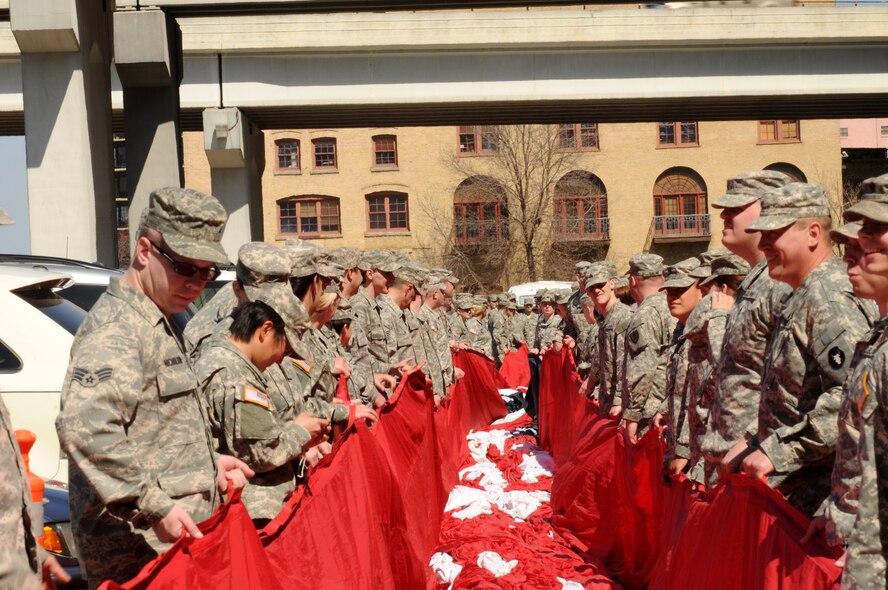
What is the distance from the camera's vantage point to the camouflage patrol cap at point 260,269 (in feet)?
15.9

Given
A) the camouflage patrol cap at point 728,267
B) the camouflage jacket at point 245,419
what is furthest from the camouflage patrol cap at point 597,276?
the camouflage jacket at point 245,419

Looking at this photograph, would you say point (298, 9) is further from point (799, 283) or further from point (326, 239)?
point (326, 239)

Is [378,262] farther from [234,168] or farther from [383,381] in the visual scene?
[234,168]

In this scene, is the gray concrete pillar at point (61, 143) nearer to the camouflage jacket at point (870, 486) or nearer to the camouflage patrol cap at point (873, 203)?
the camouflage patrol cap at point (873, 203)

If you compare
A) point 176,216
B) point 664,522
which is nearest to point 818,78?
point 664,522

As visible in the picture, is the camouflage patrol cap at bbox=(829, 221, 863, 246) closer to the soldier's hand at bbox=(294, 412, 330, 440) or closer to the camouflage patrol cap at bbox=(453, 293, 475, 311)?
the soldier's hand at bbox=(294, 412, 330, 440)

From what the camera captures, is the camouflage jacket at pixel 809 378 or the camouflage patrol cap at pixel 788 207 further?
the camouflage patrol cap at pixel 788 207

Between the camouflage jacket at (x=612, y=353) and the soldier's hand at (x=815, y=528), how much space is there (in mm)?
5619

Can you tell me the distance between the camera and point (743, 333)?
16.4 ft

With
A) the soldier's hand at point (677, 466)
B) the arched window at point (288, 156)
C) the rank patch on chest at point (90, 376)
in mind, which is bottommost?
the soldier's hand at point (677, 466)

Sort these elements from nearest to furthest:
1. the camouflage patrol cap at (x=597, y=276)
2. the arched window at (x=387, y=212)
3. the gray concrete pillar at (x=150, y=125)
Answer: the camouflage patrol cap at (x=597, y=276), the gray concrete pillar at (x=150, y=125), the arched window at (x=387, y=212)

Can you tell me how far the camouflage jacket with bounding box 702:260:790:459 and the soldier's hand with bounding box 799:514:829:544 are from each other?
4.37 ft

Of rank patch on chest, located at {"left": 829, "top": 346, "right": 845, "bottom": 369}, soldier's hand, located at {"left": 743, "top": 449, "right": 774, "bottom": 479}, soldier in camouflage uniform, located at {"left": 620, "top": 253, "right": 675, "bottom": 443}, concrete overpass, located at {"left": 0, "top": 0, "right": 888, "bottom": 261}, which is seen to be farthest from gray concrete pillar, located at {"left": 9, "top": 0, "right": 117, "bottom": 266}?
rank patch on chest, located at {"left": 829, "top": 346, "right": 845, "bottom": 369}

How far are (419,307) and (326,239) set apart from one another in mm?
36018
